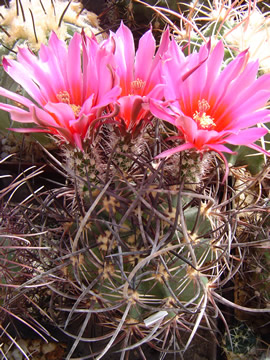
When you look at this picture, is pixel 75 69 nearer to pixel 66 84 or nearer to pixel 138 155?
pixel 66 84

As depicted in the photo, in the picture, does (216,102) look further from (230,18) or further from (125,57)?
(230,18)

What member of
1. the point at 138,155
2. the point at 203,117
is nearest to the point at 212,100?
the point at 203,117

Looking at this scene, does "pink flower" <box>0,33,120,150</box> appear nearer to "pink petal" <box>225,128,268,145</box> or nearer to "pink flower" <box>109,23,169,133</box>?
"pink flower" <box>109,23,169,133</box>

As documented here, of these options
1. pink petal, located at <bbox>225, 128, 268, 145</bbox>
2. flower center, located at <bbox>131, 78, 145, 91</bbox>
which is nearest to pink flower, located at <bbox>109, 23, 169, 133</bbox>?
flower center, located at <bbox>131, 78, 145, 91</bbox>

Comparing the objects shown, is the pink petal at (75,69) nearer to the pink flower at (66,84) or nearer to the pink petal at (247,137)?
the pink flower at (66,84)

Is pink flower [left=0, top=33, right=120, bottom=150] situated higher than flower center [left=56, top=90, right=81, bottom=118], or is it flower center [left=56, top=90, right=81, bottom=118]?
pink flower [left=0, top=33, right=120, bottom=150]

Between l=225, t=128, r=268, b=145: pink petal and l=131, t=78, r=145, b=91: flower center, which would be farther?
l=131, t=78, r=145, b=91: flower center
